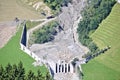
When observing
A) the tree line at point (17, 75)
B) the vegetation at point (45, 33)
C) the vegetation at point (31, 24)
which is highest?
the vegetation at point (31, 24)

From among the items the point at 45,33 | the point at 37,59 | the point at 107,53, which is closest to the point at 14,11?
the point at 45,33

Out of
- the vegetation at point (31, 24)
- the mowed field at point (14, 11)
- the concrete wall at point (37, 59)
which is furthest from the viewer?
the mowed field at point (14, 11)

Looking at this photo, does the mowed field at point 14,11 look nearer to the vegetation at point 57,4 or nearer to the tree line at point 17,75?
the vegetation at point 57,4

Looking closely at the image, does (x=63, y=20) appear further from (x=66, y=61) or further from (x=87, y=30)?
(x=66, y=61)

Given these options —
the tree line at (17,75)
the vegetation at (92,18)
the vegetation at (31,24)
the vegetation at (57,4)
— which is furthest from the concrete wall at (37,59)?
the vegetation at (57,4)

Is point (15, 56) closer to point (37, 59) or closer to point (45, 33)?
point (37, 59)

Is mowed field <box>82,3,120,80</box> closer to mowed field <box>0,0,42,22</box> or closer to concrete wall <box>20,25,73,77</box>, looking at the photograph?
concrete wall <box>20,25,73,77</box>

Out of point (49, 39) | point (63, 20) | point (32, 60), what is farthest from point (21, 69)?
point (63, 20)
